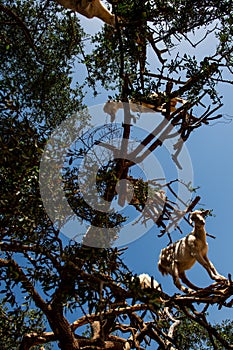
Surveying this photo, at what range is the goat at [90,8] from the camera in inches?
259

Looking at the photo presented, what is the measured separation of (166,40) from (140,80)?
1195 mm

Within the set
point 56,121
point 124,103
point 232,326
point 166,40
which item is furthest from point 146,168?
point 232,326

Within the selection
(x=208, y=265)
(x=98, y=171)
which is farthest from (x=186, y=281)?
(x=98, y=171)

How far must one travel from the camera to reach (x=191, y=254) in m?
7.26

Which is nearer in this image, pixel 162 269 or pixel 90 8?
pixel 90 8

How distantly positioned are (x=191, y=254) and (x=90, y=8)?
4825 millimetres

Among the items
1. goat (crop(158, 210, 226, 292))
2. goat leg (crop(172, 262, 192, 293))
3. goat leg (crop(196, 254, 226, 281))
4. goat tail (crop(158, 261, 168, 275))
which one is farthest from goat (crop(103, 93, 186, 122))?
goat tail (crop(158, 261, 168, 275))

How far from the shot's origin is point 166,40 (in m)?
6.93

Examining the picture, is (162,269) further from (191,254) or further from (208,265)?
(208,265)

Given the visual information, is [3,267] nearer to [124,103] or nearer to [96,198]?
[96,198]

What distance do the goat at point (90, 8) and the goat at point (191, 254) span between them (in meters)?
3.93

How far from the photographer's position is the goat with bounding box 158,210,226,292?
7199mm

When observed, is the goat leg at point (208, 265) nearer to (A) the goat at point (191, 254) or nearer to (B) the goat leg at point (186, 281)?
(A) the goat at point (191, 254)

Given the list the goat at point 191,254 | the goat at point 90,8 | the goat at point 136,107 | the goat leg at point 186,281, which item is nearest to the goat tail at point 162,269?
the goat at point 191,254
